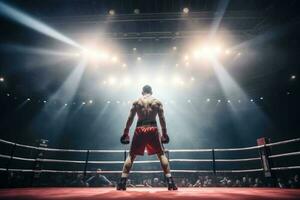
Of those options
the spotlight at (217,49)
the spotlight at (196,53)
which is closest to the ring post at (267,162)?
the spotlight at (217,49)

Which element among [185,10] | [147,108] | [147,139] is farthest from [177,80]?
[147,139]

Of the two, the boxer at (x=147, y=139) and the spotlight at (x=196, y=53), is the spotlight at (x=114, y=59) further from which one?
the boxer at (x=147, y=139)

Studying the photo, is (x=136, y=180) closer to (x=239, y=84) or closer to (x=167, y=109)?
(x=167, y=109)

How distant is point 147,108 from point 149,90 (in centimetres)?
39

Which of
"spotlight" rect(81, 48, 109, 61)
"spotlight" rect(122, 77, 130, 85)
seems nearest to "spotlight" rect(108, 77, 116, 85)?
"spotlight" rect(122, 77, 130, 85)

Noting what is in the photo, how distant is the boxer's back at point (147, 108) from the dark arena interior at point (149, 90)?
0.9 inches

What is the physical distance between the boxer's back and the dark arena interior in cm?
2

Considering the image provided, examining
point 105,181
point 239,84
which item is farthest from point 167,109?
point 105,181

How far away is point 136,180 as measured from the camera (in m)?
13.8

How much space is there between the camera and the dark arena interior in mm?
6121

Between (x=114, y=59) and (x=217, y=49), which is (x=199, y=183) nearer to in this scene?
(x=217, y=49)

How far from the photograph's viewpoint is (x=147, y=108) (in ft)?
13.9

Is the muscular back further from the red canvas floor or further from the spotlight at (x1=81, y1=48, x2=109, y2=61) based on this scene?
the spotlight at (x1=81, y1=48, x2=109, y2=61)

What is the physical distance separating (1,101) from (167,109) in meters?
10.2
